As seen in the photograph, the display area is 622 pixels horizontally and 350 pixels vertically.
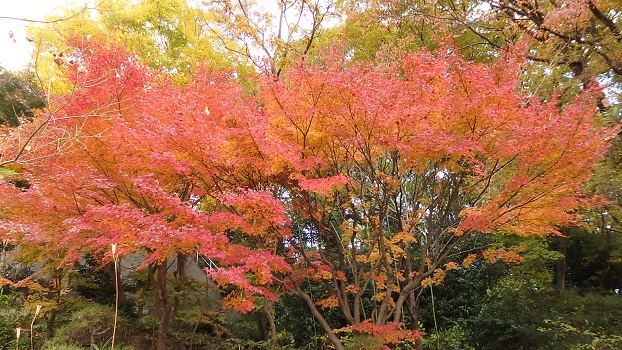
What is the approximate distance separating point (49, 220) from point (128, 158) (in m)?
1.85

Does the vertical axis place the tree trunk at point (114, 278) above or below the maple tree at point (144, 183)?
below

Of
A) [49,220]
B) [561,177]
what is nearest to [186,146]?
[49,220]

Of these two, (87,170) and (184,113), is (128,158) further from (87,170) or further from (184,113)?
(184,113)

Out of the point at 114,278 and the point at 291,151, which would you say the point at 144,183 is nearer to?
the point at 291,151

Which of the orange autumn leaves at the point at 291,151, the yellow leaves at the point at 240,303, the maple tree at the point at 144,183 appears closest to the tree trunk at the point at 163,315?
the maple tree at the point at 144,183

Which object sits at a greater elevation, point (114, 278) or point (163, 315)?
point (114, 278)

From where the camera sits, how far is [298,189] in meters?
6.63

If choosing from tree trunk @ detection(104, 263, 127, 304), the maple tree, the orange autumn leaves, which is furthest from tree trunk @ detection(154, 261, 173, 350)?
tree trunk @ detection(104, 263, 127, 304)

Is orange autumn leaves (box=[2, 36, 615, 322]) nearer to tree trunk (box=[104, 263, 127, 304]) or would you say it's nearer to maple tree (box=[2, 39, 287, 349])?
maple tree (box=[2, 39, 287, 349])

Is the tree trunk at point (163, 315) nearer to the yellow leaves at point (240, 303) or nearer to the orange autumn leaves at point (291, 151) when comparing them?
the yellow leaves at point (240, 303)

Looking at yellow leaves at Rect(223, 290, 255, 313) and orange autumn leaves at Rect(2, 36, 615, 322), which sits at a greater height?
orange autumn leaves at Rect(2, 36, 615, 322)

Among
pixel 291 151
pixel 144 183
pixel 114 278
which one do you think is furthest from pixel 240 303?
pixel 114 278

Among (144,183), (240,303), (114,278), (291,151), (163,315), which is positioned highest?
(291,151)

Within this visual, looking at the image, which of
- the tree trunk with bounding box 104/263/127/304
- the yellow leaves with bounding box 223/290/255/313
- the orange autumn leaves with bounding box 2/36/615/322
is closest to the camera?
the orange autumn leaves with bounding box 2/36/615/322
